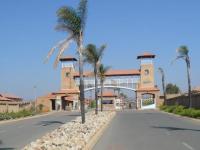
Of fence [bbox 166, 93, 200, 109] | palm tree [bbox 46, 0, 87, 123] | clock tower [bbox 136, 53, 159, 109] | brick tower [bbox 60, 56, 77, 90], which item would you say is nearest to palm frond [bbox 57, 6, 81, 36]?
palm tree [bbox 46, 0, 87, 123]

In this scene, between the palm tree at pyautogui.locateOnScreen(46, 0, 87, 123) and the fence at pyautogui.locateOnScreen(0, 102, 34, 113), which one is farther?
the fence at pyautogui.locateOnScreen(0, 102, 34, 113)

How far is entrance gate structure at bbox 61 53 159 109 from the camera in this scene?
341ft

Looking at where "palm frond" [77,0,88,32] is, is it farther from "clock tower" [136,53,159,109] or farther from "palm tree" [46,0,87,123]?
"clock tower" [136,53,159,109]

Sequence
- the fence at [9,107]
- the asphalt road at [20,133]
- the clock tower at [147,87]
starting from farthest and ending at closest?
the clock tower at [147,87], the fence at [9,107], the asphalt road at [20,133]

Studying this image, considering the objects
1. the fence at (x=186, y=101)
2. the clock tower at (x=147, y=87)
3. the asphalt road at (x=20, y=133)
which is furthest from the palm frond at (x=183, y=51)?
the clock tower at (x=147, y=87)

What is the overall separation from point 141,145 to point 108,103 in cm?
10310

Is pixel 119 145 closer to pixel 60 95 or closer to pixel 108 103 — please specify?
pixel 60 95

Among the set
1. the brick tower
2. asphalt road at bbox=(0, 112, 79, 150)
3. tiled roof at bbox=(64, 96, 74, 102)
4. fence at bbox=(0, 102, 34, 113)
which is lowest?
asphalt road at bbox=(0, 112, 79, 150)

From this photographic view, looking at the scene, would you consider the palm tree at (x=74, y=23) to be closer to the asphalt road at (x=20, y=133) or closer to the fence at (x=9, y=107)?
the asphalt road at (x=20, y=133)

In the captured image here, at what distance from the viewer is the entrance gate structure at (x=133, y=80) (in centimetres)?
10400

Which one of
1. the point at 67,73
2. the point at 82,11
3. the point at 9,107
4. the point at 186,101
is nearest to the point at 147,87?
the point at 67,73

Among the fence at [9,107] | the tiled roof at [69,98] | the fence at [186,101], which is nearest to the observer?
the fence at [186,101]

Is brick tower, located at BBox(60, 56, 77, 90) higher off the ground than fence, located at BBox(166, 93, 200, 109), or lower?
higher

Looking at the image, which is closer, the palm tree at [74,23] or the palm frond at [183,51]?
the palm tree at [74,23]
